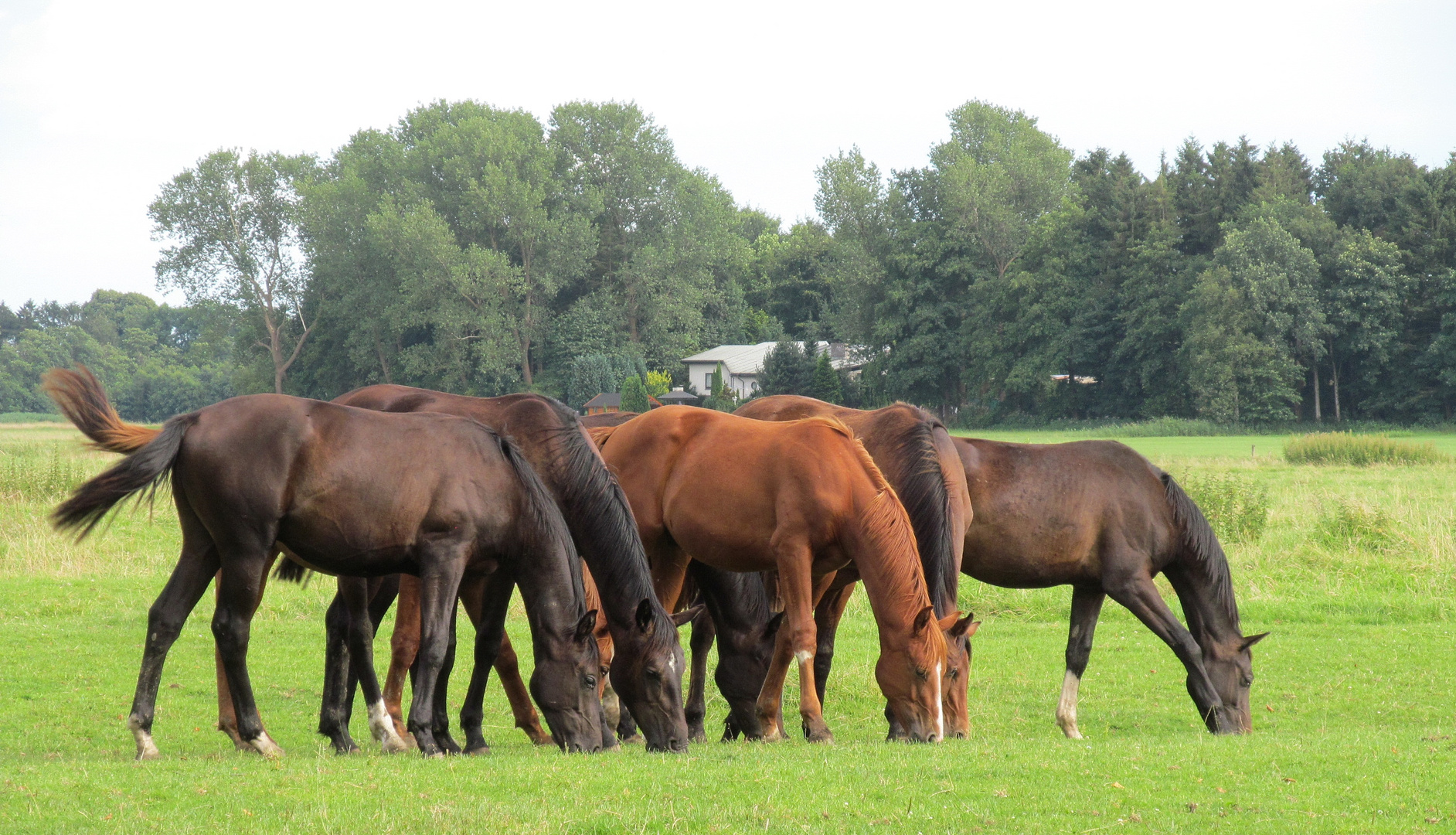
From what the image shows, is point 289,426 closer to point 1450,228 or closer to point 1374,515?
point 1374,515

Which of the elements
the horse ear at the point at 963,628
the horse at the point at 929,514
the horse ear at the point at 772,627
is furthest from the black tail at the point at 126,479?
the horse ear at the point at 963,628

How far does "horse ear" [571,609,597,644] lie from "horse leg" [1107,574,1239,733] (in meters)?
3.71

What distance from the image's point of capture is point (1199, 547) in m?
8.48

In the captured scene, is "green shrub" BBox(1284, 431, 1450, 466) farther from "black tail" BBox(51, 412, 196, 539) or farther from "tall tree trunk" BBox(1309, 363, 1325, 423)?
"black tail" BBox(51, 412, 196, 539)

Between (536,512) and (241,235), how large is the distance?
238ft

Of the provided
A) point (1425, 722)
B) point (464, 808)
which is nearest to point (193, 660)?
point (464, 808)

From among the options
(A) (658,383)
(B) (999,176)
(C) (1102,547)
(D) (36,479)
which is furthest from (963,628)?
(B) (999,176)

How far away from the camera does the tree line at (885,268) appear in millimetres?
53438

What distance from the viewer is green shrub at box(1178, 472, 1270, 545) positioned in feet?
57.6

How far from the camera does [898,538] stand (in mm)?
6820

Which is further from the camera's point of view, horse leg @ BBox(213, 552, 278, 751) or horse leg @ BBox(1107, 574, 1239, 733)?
horse leg @ BBox(1107, 574, 1239, 733)

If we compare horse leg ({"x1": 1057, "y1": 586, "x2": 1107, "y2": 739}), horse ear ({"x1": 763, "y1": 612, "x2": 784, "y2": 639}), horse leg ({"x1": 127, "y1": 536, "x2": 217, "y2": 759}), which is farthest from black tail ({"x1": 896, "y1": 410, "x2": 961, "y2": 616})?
horse leg ({"x1": 127, "y1": 536, "x2": 217, "y2": 759})

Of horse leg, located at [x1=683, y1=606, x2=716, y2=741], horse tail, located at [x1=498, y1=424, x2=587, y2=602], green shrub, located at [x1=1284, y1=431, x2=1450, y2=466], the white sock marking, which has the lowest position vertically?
green shrub, located at [x1=1284, y1=431, x2=1450, y2=466]

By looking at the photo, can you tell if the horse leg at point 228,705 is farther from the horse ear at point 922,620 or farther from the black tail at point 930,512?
the black tail at point 930,512
